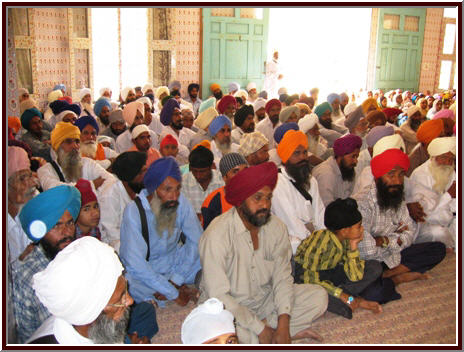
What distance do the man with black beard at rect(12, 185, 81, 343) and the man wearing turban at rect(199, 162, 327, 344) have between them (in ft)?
2.42

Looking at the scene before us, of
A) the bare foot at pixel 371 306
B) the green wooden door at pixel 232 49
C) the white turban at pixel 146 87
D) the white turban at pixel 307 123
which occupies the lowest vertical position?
the bare foot at pixel 371 306

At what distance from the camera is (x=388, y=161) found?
138 inches

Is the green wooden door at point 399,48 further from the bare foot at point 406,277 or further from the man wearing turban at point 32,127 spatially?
the bare foot at point 406,277

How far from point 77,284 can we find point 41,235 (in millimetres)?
875

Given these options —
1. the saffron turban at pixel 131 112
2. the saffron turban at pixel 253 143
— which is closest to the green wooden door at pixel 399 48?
the saffron turban at pixel 131 112

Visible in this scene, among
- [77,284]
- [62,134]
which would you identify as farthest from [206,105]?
[77,284]

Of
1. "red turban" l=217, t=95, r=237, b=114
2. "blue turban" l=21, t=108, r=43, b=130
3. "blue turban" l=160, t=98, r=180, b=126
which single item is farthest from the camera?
"red turban" l=217, t=95, r=237, b=114

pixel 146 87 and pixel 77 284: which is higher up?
pixel 146 87

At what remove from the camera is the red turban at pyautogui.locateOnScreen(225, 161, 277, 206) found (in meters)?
2.46

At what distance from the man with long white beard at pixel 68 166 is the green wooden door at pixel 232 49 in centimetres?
667

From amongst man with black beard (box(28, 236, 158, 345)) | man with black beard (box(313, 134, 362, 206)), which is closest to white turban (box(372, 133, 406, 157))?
man with black beard (box(313, 134, 362, 206))

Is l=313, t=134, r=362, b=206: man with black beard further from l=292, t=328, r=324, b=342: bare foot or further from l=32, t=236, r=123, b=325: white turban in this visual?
l=32, t=236, r=123, b=325: white turban

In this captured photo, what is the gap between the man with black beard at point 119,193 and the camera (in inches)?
135

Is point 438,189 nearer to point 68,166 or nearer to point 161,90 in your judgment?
point 68,166
